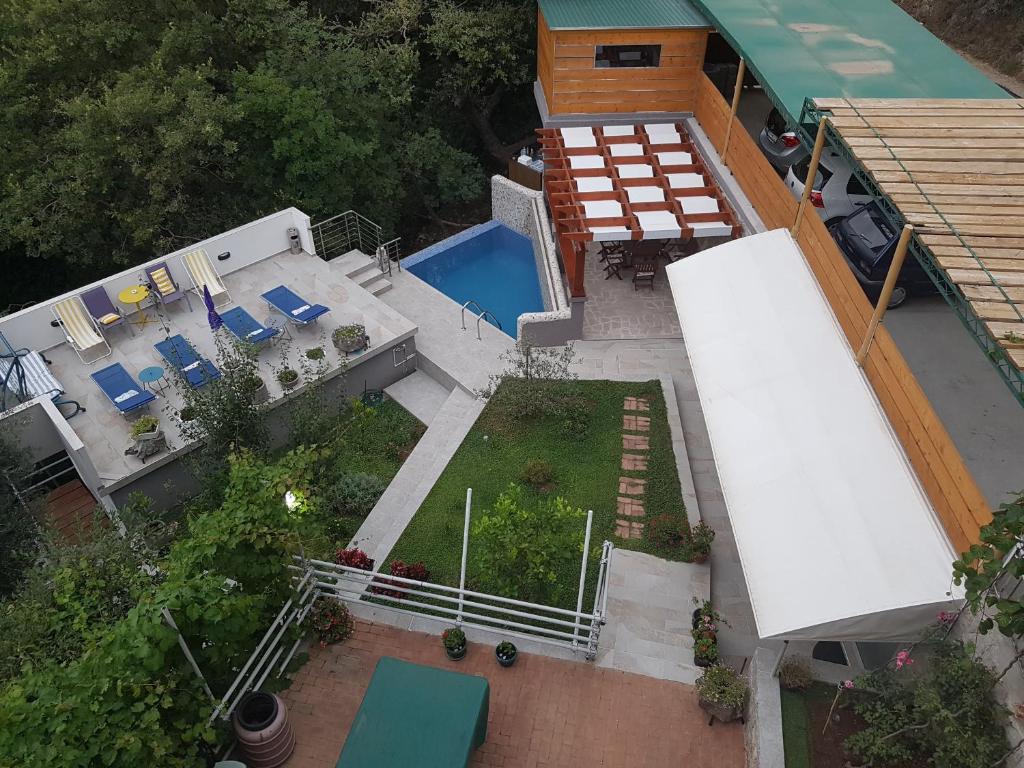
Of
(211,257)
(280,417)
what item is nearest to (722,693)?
(280,417)

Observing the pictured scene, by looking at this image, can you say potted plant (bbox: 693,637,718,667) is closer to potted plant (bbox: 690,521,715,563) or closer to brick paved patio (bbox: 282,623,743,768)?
brick paved patio (bbox: 282,623,743,768)

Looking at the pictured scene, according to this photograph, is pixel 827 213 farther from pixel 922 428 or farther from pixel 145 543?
pixel 145 543

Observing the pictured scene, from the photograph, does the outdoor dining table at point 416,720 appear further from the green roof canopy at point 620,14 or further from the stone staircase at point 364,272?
the green roof canopy at point 620,14

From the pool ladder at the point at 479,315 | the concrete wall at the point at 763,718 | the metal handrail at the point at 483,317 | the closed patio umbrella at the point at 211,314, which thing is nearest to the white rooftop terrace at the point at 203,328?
the closed patio umbrella at the point at 211,314

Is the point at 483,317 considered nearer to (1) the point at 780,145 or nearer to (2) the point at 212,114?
(1) the point at 780,145

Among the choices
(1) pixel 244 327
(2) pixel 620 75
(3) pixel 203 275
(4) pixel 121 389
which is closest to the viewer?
(4) pixel 121 389
